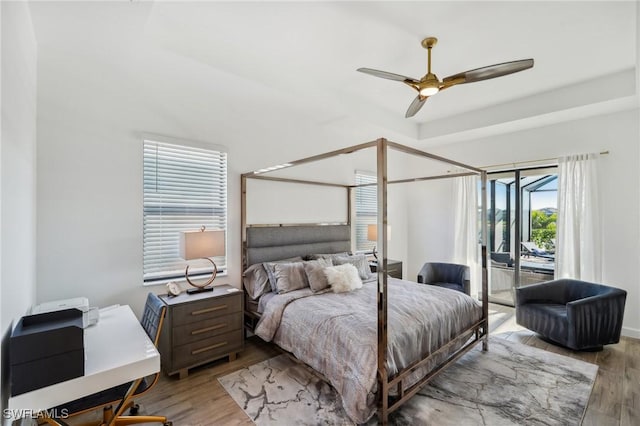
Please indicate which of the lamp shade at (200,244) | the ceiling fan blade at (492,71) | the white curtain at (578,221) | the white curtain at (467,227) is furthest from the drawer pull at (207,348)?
the white curtain at (578,221)

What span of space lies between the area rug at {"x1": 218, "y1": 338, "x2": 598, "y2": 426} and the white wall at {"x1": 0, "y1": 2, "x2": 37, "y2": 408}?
1.58 meters

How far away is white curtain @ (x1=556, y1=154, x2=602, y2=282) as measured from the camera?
3822 millimetres

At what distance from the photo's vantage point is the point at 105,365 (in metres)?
1.47

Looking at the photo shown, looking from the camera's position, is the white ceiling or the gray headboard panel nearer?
the white ceiling

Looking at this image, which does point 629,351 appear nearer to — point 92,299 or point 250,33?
point 250,33

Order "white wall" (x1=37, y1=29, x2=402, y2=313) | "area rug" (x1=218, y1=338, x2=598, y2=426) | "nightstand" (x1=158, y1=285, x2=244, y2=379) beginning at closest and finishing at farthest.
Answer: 1. "area rug" (x1=218, y1=338, x2=598, y2=426)
2. "white wall" (x1=37, y1=29, x2=402, y2=313)
3. "nightstand" (x1=158, y1=285, x2=244, y2=379)

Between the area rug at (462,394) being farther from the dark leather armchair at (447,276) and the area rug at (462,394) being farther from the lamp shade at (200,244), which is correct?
the dark leather armchair at (447,276)

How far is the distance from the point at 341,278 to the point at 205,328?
1.45 m

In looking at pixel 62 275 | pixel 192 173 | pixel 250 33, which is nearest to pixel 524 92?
pixel 250 33

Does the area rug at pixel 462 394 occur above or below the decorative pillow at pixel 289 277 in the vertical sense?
below

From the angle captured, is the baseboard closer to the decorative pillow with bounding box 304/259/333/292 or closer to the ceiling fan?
the ceiling fan

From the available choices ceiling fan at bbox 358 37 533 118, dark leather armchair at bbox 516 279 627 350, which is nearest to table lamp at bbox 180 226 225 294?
ceiling fan at bbox 358 37 533 118

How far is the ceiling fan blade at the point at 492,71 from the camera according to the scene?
2177 millimetres

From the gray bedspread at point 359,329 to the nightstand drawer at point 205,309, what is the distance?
33 cm
